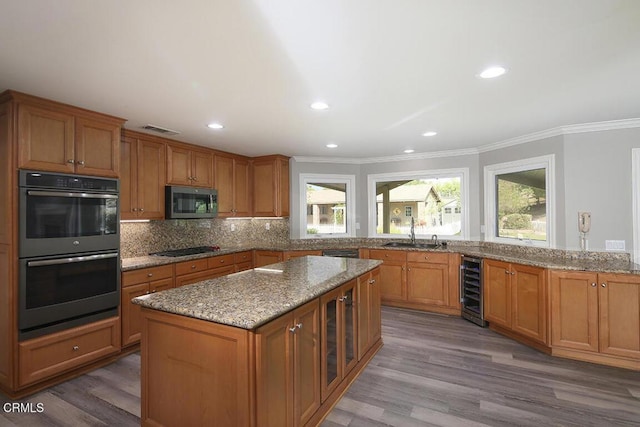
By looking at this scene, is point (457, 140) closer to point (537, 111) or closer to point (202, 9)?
point (537, 111)

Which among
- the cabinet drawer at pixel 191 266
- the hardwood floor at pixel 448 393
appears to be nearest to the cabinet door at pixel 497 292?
the hardwood floor at pixel 448 393

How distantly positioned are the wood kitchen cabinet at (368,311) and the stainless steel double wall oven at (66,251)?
2.27 meters

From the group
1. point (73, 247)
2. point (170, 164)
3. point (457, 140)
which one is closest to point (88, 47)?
point (73, 247)

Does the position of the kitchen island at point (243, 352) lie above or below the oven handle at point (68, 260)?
below

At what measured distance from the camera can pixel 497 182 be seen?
4324 mm

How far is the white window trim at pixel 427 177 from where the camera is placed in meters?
4.63

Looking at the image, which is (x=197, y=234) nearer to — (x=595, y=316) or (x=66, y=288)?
(x=66, y=288)

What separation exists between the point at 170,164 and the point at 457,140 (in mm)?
3604

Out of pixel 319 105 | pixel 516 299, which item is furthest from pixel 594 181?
pixel 319 105

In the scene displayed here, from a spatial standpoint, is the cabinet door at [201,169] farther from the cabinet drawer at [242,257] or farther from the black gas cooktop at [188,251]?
the cabinet drawer at [242,257]

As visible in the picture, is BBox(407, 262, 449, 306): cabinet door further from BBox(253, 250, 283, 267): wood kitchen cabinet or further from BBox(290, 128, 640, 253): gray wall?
BBox(253, 250, 283, 267): wood kitchen cabinet

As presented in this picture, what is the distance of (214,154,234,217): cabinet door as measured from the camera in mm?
4513

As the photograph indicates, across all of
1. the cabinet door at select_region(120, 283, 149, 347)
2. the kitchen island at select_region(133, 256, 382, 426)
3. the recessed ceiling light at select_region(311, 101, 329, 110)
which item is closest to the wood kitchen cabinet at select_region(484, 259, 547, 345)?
the kitchen island at select_region(133, 256, 382, 426)

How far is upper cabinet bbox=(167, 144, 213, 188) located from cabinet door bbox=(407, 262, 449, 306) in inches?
122
